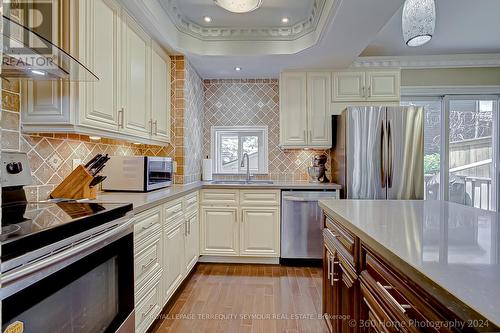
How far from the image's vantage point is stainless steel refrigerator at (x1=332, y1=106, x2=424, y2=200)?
2990 millimetres

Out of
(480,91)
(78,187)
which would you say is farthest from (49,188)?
(480,91)

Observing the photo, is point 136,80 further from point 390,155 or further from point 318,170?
point 390,155

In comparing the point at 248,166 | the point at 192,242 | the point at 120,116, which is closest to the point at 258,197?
the point at 248,166

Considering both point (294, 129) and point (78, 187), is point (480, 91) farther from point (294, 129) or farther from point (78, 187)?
point (78, 187)

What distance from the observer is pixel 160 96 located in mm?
2834

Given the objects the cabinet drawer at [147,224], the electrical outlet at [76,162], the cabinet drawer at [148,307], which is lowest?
the cabinet drawer at [148,307]

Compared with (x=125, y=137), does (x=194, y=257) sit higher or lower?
lower

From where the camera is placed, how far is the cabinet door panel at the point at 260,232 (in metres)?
3.21

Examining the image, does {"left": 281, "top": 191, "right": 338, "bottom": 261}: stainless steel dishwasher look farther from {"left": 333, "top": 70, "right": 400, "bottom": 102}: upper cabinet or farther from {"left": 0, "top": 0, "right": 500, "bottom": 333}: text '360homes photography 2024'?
{"left": 333, "top": 70, "right": 400, "bottom": 102}: upper cabinet

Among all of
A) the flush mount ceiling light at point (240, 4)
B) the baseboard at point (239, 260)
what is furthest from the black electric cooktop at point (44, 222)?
the baseboard at point (239, 260)

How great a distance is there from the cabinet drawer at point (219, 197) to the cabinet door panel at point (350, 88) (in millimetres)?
1722

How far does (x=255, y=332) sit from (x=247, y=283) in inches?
30.8

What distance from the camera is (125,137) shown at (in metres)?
2.20

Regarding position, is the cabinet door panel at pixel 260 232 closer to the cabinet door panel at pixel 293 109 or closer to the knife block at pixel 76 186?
the cabinet door panel at pixel 293 109
